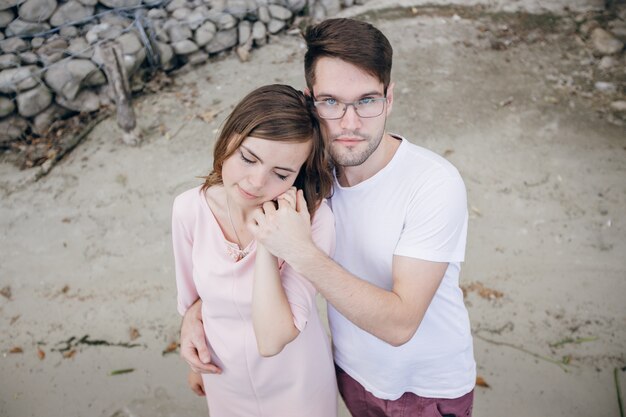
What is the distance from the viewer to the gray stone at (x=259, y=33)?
23.0 feet

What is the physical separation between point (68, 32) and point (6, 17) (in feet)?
2.39

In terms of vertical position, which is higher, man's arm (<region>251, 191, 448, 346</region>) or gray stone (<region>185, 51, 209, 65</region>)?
man's arm (<region>251, 191, 448, 346</region>)

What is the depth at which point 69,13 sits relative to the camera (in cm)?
651

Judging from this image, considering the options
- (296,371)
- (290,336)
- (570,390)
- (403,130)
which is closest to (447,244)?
(290,336)

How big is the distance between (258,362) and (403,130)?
13.4ft

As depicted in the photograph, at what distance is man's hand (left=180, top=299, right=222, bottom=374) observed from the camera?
2.29m

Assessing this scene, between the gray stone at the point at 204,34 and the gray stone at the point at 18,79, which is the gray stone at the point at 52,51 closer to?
the gray stone at the point at 18,79

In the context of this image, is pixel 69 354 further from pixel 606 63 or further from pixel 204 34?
pixel 606 63

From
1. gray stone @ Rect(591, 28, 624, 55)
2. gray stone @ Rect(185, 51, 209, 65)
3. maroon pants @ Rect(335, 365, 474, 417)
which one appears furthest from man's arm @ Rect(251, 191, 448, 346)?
gray stone @ Rect(591, 28, 624, 55)

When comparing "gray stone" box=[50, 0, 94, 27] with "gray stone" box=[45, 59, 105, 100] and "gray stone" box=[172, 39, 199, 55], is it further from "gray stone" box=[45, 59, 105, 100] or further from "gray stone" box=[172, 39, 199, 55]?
"gray stone" box=[172, 39, 199, 55]

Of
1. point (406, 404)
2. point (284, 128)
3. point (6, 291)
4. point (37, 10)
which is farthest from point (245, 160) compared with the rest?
point (37, 10)

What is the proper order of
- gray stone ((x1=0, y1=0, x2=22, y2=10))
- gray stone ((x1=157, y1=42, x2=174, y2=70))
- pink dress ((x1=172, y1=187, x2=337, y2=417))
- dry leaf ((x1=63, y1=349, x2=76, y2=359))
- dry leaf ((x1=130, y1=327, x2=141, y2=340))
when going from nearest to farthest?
pink dress ((x1=172, y1=187, x2=337, y2=417)) < dry leaf ((x1=63, y1=349, x2=76, y2=359)) < dry leaf ((x1=130, y1=327, x2=141, y2=340)) < gray stone ((x1=0, y1=0, x2=22, y2=10)) < gray stone ((x1=157, y1=42, x2=174, y2=70))

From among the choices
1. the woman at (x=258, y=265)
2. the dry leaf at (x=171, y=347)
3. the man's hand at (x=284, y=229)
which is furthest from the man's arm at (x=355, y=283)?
the dry leaf at (x=171, y=347)

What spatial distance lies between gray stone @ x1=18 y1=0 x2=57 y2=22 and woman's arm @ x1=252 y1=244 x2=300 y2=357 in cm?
609
